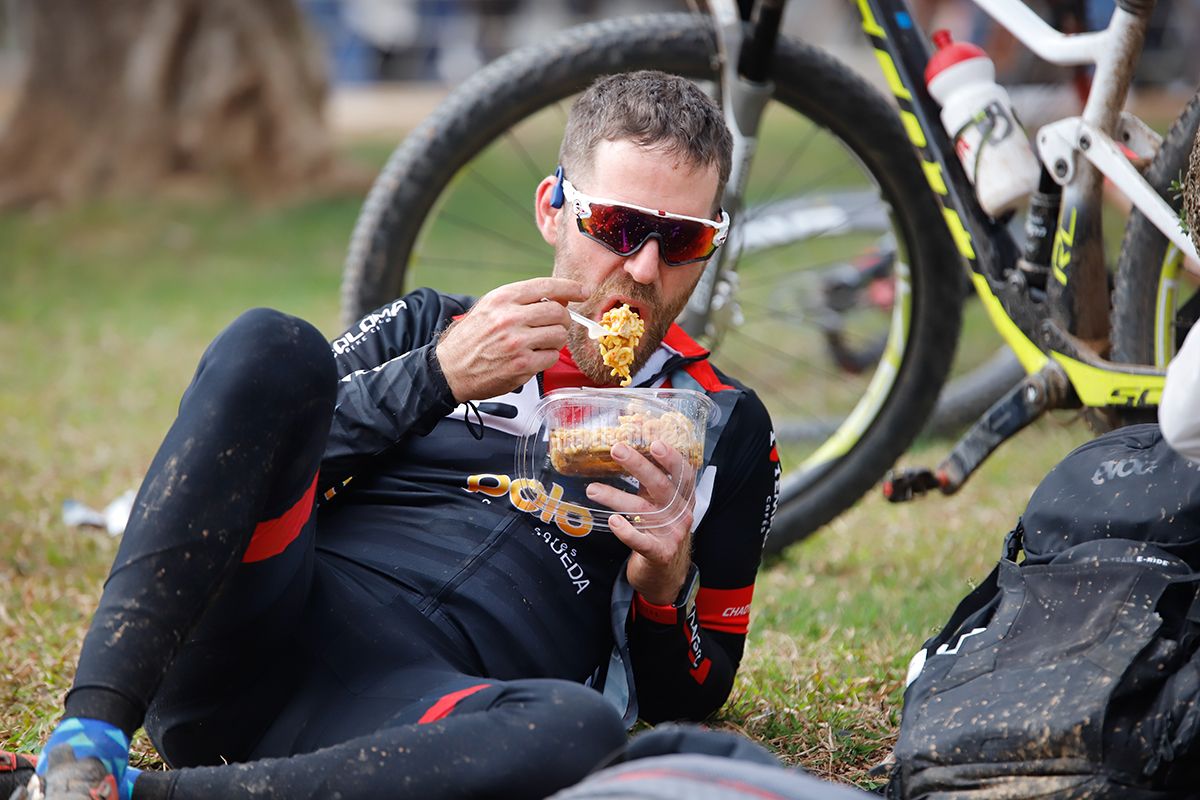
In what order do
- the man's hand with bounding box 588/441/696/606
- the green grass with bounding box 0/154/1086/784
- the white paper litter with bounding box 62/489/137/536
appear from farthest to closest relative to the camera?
1. the white paper litter with bounding box 62/489/137/536
2. the green grass with bounding box 0/154/1086/784
3. the man's hand with bounding box 588/441/696/606

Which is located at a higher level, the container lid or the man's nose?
the container lid

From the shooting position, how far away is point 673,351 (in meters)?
2.61

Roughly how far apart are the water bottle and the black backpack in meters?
0.95

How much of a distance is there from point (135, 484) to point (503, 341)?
9.08 ft

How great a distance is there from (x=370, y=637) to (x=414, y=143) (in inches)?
65.7

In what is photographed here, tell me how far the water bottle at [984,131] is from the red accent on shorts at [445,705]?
1796 mm

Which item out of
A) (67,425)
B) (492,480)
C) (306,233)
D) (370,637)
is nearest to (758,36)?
(492,480)

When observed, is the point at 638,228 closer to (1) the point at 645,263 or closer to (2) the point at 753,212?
→ (1) the point at 645,263

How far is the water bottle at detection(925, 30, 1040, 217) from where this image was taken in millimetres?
3148

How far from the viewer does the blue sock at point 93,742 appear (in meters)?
1.81

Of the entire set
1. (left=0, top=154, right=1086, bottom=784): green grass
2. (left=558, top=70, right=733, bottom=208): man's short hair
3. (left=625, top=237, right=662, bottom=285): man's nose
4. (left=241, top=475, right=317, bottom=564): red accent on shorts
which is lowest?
(left=0, top=154, right=1086, bottom=784): green grass

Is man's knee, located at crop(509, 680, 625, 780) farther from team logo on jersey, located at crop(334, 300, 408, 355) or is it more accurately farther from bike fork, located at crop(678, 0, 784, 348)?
bike fork, located at crop(678, 0, 784, 348)

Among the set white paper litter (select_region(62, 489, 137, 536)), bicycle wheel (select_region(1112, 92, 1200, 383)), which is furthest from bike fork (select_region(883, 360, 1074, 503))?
white paper litter (select_region(62, 489, 137, 536))

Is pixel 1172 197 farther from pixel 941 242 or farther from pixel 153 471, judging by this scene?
pixel 153 471
